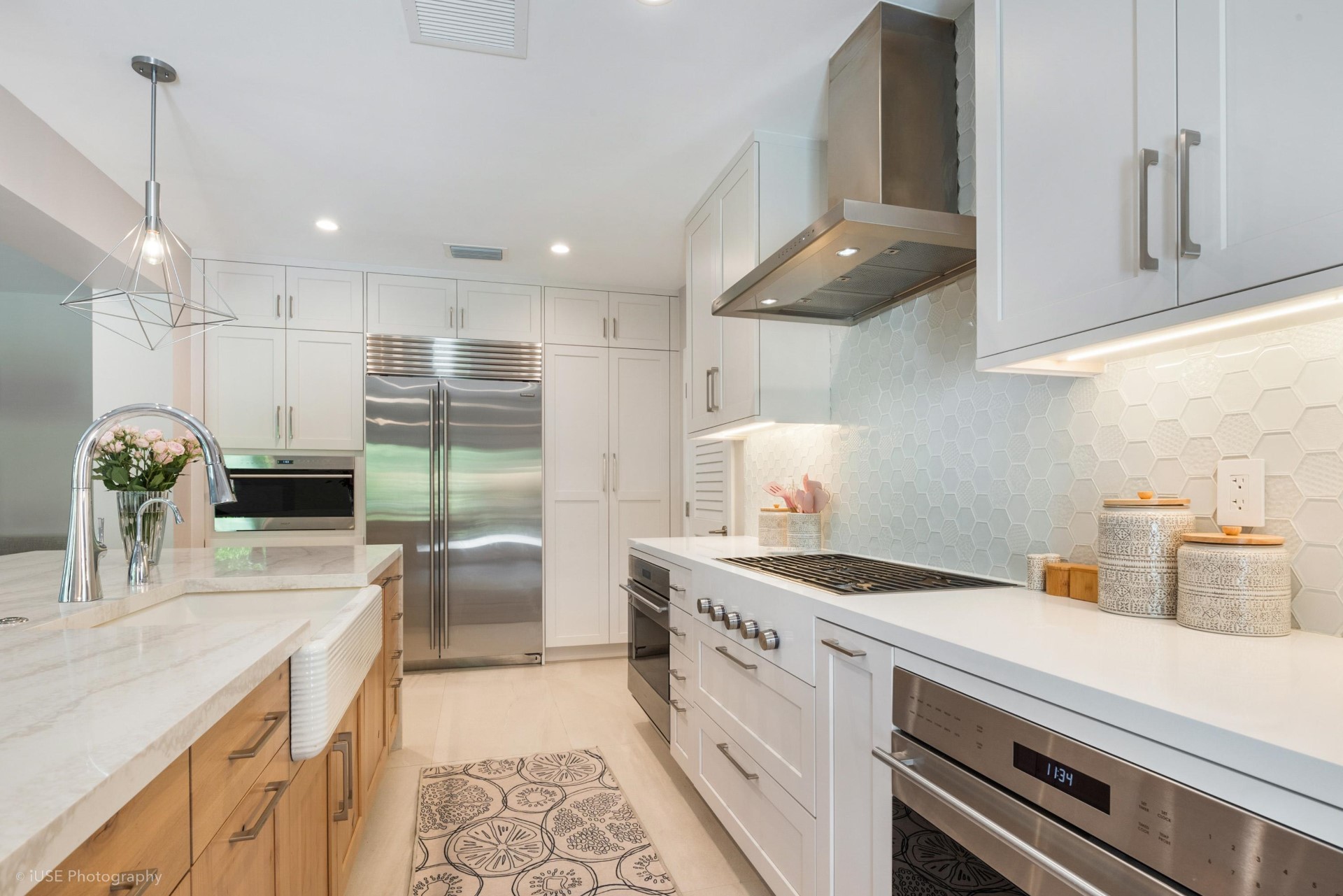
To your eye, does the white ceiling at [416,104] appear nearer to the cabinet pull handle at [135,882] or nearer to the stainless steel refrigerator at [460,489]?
the stainless steel refrigerator at [460,489]

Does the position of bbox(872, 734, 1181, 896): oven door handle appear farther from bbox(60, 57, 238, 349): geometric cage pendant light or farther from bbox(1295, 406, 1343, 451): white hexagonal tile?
bbox(60, 57, 238, 349): geometric cage pendant light

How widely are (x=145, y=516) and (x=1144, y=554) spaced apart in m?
2.57

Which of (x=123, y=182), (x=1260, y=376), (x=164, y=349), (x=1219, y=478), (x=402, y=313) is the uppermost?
(x=123, y=182)

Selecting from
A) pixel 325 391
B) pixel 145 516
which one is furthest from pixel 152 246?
pixel 325 391

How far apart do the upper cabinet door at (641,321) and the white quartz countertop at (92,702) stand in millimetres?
3261

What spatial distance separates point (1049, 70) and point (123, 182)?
3563 millimetres

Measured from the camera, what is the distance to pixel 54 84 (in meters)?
2.28

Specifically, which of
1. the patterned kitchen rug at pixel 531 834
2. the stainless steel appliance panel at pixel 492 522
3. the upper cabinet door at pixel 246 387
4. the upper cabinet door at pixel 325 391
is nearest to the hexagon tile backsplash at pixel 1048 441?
the patterned kitchen rug at pixel 531 834

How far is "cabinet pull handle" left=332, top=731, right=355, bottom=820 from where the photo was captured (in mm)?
1685

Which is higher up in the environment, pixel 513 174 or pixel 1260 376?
pixel 513 174

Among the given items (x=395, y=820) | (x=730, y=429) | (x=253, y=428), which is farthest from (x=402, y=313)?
(x=395, y=820)

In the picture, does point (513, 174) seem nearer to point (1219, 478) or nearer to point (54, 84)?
point (54, 84)

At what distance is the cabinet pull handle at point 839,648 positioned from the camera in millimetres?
1345

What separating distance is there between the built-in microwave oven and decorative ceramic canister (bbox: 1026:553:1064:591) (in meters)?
3.72
